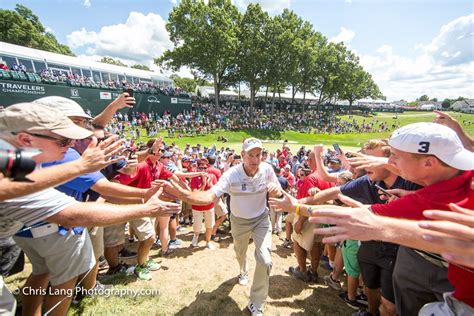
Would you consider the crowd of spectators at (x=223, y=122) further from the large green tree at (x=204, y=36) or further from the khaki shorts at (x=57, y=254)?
the khaki shorts at (x=57, y=254)

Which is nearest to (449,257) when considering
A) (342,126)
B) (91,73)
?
(91,73)

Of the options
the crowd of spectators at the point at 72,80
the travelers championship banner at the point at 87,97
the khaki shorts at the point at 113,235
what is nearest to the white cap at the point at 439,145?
the khaki shorts at the point at 113,235

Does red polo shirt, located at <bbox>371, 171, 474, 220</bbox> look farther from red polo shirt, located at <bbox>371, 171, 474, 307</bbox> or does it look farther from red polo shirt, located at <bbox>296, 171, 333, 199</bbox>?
red polo shirt, located at <bbox>296, 171, 333, 199</bbox>

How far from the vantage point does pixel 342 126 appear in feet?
166

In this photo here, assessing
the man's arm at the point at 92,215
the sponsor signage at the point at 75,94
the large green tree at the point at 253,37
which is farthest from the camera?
the large green tree at the point at 253,37

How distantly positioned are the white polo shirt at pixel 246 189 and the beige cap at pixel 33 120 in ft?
7.76

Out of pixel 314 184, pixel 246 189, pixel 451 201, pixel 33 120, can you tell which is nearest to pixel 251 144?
pixel 246 189

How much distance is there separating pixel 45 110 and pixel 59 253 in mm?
1558

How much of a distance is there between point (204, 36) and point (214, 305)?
38.3 metres

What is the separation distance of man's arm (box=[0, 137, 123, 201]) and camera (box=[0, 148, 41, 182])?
42 centimetres

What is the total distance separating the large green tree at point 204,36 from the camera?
3594 cm

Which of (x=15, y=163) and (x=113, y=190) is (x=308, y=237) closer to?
(x=113, y=190)

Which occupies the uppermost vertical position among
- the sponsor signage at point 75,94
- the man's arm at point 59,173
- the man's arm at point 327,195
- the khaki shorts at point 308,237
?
the sponsor signage at point 75,94

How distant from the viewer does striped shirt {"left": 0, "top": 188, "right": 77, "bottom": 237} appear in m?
2.01
